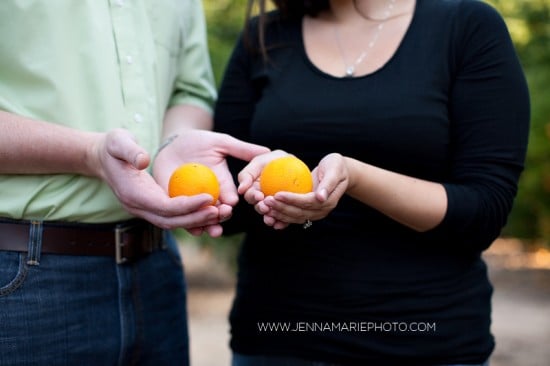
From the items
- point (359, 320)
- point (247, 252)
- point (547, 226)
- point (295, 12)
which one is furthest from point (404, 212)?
point (547, 226)

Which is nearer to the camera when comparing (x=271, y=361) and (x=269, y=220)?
(x=269, y=220)

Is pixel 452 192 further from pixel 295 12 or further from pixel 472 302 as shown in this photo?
pixel 295 12

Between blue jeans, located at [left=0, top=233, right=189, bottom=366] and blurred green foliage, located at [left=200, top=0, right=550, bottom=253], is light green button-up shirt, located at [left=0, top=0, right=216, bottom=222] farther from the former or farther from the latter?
blurred green foliage, located at [left=200, top=0, right=550, bottom=253]

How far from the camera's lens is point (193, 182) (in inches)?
85.8

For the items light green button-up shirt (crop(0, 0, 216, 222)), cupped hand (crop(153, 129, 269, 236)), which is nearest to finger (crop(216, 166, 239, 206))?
cupped hand (crop(153, 129, 269, 236))

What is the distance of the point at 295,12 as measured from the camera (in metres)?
2.79

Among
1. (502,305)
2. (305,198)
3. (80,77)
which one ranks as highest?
(80,77)

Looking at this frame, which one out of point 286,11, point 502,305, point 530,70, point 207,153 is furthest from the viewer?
point 502,305

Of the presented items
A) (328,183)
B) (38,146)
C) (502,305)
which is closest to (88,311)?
(38,146)

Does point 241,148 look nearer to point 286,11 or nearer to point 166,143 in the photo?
point 166,143

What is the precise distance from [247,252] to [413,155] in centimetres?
66

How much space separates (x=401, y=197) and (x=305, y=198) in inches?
15.3

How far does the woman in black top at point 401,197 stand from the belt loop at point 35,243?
1.98 feet

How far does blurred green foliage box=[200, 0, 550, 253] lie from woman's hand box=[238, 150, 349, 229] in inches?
176
